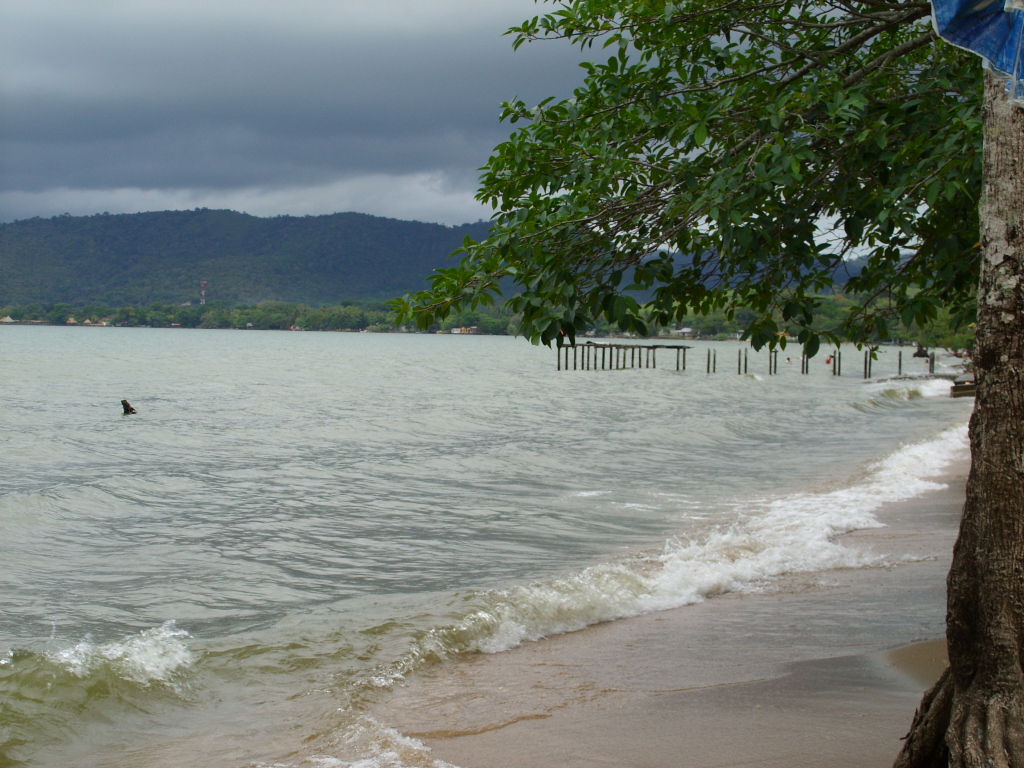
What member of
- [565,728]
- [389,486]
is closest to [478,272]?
[565,728]

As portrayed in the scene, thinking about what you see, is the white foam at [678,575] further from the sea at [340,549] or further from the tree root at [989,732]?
the tree root at [989,732]

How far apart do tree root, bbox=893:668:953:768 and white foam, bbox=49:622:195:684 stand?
529 centimetres

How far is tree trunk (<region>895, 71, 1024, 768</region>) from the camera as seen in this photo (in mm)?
3436

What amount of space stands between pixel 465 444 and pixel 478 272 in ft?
64.5

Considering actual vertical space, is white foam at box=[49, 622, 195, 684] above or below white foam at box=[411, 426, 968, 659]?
below

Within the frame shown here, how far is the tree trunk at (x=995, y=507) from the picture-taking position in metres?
3.44

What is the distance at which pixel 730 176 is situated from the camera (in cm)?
512

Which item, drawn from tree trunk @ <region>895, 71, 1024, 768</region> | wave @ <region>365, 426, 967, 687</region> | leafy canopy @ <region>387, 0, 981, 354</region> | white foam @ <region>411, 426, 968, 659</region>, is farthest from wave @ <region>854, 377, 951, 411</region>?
tree trunk @ <region>895, 71, 1024, 768</region>

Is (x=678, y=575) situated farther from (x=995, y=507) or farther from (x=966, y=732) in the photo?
(x=995, y=507)

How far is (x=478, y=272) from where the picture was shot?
A: 539cm

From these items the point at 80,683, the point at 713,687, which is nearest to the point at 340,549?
the point at 80,683

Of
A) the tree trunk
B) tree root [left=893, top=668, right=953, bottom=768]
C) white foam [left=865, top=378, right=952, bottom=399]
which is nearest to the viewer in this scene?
the tree trunk

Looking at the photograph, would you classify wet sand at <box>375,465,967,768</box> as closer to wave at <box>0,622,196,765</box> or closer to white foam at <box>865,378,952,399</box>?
wave at <box>0,622,196,765</box>

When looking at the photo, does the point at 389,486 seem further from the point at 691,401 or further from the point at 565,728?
the point at 691,401
